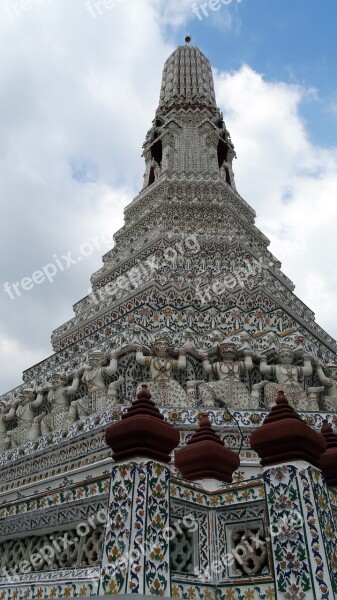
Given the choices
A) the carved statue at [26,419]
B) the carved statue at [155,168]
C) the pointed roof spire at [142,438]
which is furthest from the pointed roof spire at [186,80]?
the pointed roof spire at [142,438]

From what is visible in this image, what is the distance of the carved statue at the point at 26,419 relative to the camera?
12.9m

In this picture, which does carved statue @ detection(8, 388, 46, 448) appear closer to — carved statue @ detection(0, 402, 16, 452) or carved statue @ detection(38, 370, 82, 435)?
carved statue @ detection(0, 402, 16, 452)

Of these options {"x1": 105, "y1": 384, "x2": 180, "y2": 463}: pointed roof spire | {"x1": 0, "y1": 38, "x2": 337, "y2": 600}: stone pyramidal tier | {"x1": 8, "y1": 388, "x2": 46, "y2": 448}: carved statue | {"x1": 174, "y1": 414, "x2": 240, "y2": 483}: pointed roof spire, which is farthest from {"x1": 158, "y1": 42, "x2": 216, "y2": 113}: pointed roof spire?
{"x1": 105, "y1": 384, "x2": 180, "y2": 463}: pointed roof spire

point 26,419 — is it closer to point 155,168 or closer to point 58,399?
point 58,399

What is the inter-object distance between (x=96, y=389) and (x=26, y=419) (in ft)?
9.87

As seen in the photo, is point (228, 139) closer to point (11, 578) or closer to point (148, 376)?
point (148, 376)

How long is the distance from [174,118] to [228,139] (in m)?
2.75

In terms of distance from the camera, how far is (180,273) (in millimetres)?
15438

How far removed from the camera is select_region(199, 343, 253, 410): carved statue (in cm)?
1114

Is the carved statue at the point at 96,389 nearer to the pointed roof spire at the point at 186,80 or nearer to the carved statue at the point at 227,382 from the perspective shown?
the carved statue at the point at 227,382

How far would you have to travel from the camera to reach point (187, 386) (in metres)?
11.5

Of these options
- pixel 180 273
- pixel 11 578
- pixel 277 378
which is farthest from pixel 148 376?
pixel 11 578

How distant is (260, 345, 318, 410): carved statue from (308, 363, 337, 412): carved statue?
1.19ft

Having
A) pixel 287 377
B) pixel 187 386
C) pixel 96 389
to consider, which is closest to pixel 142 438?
pixel 187 386
